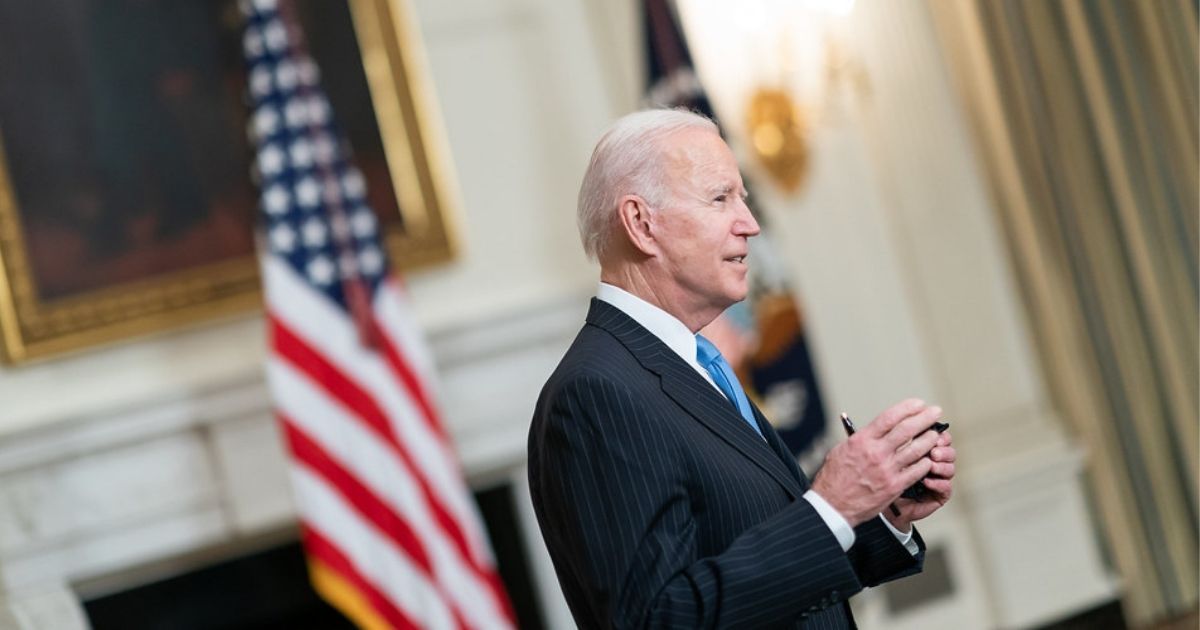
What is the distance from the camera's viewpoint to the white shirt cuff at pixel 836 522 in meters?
1.87

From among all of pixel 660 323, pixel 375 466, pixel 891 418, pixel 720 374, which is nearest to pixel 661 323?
pixel 660 323

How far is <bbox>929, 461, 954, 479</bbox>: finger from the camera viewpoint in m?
2.00

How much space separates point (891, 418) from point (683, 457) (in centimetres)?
29

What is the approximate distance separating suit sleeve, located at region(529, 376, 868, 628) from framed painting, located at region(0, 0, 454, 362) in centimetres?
386

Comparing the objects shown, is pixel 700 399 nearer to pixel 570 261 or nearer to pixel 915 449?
pixel 915 449

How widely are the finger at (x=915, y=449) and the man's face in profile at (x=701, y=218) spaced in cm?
36

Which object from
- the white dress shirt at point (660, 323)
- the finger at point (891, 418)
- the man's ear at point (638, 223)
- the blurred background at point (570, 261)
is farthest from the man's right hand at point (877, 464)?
the blurred background at point (570, 261)

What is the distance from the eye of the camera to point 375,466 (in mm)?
4953

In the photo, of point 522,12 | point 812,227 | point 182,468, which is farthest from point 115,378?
point 812,227

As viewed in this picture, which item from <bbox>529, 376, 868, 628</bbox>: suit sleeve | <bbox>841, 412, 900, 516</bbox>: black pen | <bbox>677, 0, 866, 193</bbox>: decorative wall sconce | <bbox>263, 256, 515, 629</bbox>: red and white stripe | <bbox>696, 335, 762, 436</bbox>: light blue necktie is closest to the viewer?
<bbox>529, 376, 868, 628</bbox>: suit sleeve

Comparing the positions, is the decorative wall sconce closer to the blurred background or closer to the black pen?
the blurred background

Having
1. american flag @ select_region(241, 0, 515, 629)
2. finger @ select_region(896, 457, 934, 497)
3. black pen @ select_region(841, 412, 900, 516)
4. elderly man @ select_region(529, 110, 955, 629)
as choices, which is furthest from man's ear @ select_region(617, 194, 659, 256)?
american flag @ select_region(241, 0, 515, 629)

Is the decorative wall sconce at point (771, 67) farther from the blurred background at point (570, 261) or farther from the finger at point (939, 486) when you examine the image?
the finger at point (939, 486)

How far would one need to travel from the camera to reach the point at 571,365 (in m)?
2.00
